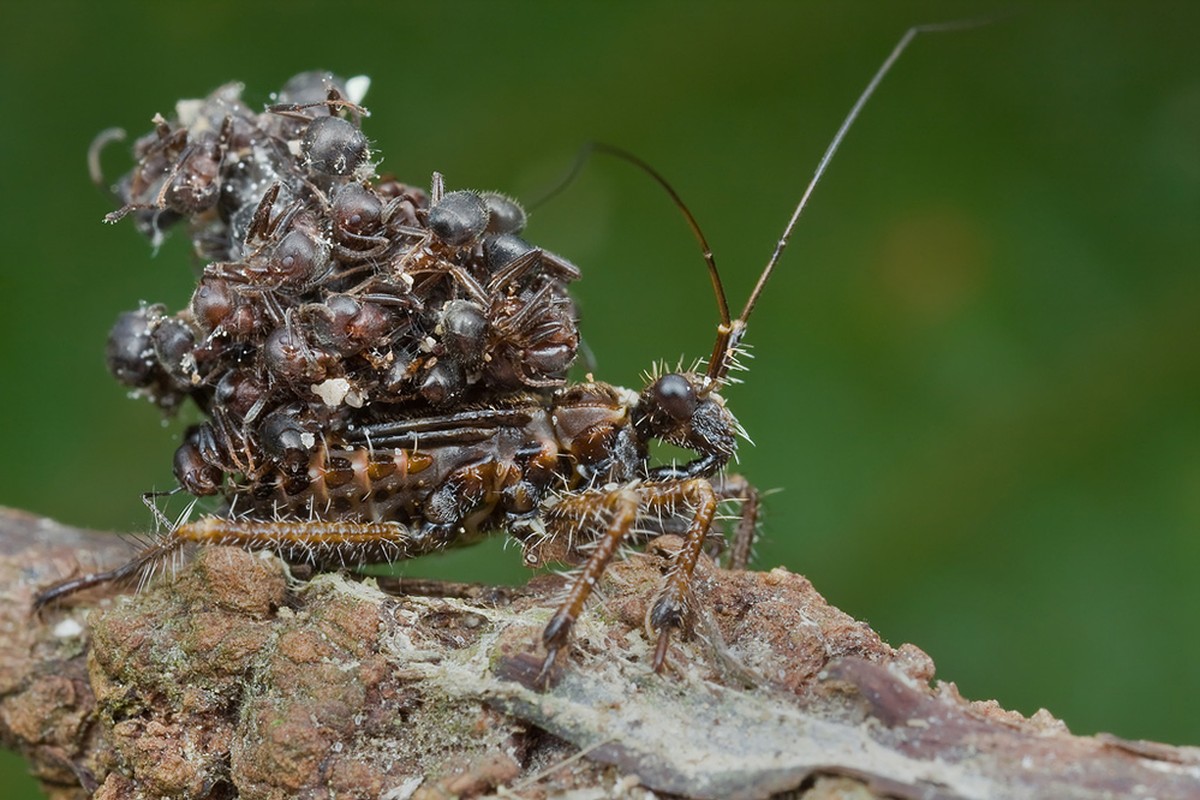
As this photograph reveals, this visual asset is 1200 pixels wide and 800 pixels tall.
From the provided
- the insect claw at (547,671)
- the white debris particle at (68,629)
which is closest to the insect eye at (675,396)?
the insect claw at (547,671)

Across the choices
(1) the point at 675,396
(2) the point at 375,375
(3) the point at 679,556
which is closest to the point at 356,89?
(2) the point at 375,375

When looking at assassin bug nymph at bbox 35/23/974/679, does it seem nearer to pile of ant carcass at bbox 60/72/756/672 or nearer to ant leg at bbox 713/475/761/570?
pile of ant carcass at bbox 60/72/756/672

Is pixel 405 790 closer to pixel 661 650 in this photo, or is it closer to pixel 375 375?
pixel 661 650

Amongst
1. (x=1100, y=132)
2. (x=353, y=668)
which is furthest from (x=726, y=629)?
Result: (x=1100, y=132)

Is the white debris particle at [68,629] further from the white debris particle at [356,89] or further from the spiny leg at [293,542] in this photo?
the white debris particle at [356,89]

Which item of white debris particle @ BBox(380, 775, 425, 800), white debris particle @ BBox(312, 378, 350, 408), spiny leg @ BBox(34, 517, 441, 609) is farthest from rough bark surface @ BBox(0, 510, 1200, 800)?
white debris particle @ BBox(312, 378, 350, 408)

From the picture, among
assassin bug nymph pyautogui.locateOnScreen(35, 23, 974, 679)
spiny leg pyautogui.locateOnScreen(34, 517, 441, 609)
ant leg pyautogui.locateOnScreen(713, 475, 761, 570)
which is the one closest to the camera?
spiny leg pyautogui.locateOnScreen(34, 517, 441, 609)
